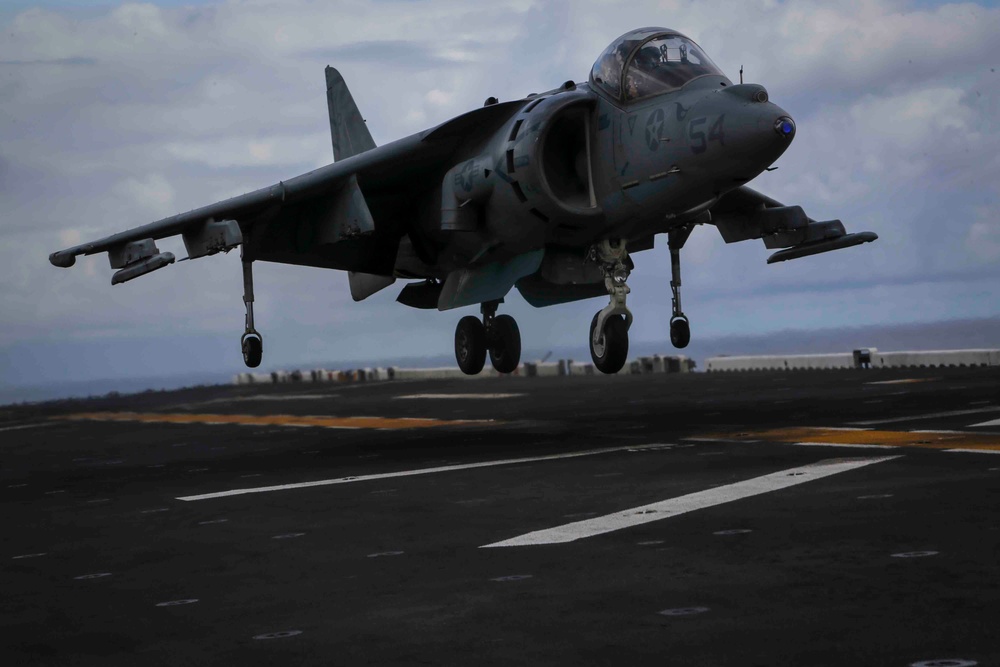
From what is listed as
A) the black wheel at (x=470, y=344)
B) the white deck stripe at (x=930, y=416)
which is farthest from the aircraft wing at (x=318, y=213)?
the white deck stripe at (x=930, y=416)

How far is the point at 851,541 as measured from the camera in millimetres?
7016

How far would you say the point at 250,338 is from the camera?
20.7 meters

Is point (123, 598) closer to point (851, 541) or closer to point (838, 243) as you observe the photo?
point (851, 541)

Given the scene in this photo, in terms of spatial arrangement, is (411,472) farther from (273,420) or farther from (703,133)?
(273,420)

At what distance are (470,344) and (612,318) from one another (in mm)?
5313

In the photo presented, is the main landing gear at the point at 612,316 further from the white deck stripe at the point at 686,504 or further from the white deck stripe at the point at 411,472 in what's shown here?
the white deck stripe at the point at 686,504

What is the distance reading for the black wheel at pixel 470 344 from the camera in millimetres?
22000

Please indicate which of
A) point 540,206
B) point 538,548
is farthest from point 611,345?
point 538,548

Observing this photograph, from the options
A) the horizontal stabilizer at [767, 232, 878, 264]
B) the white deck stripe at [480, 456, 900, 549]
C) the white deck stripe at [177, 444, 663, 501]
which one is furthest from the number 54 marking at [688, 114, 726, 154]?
the horizontal stabilizer at [767, 232, 878, 264]

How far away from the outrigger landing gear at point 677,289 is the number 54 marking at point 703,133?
479 centimetres

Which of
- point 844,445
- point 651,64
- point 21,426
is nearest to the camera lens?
point 844,445

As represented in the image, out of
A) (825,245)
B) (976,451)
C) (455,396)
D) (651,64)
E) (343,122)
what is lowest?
(976,451)

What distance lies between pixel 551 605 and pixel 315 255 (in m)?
16.4

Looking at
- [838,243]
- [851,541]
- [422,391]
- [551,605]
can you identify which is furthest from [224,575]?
[422,391]
